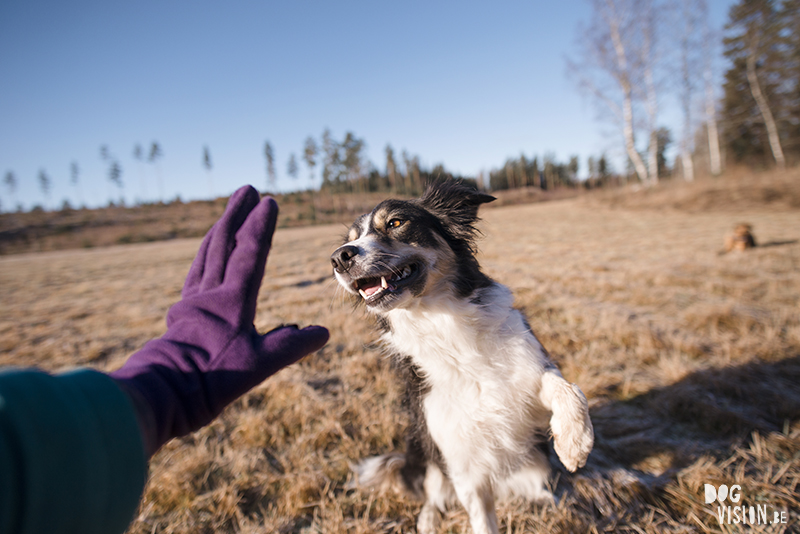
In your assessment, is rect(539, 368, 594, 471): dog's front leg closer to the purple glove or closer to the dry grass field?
the dry grass field

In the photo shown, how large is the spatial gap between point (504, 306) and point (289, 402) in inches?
72.6

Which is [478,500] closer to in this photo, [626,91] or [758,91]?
[626,91]

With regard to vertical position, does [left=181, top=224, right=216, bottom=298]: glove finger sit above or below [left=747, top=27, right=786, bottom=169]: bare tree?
below

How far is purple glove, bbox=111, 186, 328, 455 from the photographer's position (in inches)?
44.9

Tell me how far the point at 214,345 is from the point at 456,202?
1.72 m

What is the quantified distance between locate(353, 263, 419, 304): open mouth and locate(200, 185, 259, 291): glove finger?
0.69 meters

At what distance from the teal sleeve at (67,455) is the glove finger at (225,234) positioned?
0.78 metres

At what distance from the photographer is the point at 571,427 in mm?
1464

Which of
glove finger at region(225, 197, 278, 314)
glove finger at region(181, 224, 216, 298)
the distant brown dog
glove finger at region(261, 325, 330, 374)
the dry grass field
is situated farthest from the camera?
the distant brown dog

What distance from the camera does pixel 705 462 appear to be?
187 centimetres

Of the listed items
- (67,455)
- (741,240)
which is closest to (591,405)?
(67,455)

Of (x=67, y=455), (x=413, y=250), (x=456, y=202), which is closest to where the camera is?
(x=67, y=455)

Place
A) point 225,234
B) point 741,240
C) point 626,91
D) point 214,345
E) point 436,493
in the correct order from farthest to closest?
point 626,91
point 741,240
point 436,493
point 225,234
point 214,345

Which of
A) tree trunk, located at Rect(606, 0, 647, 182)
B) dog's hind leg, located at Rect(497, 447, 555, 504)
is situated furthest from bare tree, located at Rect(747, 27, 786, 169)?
dog's hind leg, located at Rect(497, 447, 555, 504)
